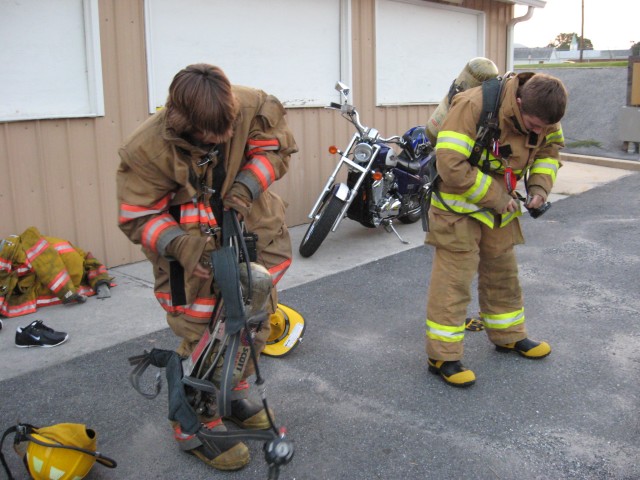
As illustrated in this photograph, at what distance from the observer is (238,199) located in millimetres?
2818

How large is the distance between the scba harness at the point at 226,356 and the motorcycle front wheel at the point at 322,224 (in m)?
3.48

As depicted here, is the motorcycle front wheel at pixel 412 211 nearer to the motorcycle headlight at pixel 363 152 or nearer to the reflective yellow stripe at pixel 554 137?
the motorcycle headlight at pixel 363 152

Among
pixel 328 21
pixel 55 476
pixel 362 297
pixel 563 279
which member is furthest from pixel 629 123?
pixel 55 476

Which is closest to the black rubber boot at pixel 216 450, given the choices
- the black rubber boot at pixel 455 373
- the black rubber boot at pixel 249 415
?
the black rubber boot at pixel 249 415

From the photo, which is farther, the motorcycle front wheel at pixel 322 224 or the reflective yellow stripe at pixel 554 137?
the motorcycle front wheel at pixel 322 224

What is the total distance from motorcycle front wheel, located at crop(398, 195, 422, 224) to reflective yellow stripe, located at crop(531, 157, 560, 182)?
3185mm

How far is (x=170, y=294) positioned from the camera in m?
2.99

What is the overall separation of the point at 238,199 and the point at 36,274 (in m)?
3.01

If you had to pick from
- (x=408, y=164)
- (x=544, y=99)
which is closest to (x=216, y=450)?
(x=544, y=99)

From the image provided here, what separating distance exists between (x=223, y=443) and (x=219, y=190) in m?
1.13

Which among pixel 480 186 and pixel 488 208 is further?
→ pixel 488 208

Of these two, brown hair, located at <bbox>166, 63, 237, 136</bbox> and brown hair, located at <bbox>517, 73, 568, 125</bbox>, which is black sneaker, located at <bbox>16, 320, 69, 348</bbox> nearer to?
brown hair, located at <bbox>166, 63, 237, 136</bbox>

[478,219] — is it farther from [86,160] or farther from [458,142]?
[86,160]

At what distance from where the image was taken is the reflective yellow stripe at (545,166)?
403 cm
